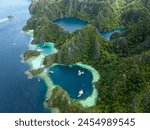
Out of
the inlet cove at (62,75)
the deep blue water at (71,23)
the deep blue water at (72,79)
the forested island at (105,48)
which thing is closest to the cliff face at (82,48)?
the forested island at (105,48)

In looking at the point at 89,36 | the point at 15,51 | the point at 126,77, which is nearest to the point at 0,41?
the point at 15,51

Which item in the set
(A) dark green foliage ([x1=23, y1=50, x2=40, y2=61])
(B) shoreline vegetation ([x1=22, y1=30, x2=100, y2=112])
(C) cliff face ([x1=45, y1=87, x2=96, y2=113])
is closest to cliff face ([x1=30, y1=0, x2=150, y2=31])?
(A) dark green foliage ([x1=23, y1=50, x2=40, y2=61])

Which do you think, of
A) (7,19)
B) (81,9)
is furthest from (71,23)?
(7,19)

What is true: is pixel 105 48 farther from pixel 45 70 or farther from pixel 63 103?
pixel 63 103

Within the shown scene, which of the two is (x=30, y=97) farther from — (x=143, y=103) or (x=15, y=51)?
(x=15, y=51)

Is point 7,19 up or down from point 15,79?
down

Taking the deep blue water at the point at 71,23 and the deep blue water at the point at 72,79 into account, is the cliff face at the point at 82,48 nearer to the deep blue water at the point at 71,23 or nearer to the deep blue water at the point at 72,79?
the deep blue water at the point at 72,79
